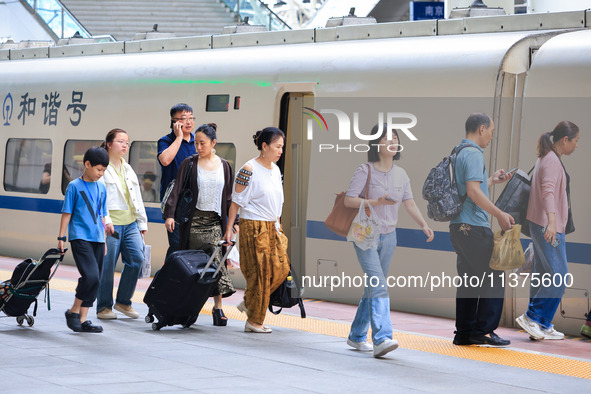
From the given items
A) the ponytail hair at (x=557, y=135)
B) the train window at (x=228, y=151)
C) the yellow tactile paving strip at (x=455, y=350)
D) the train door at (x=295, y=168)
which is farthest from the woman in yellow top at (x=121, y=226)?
the ponytail hair at (x=557, y=135)

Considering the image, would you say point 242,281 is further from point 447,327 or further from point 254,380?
point 254,380

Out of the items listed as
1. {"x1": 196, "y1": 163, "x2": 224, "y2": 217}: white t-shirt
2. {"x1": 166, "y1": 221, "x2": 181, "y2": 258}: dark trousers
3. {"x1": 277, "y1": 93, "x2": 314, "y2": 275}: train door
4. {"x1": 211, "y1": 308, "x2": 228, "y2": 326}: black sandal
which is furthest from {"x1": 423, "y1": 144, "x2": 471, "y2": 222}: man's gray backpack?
{"x1": 277, "y1": 93, "x2": 314, "y2": 275}: train door

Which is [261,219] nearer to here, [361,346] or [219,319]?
[219,319]

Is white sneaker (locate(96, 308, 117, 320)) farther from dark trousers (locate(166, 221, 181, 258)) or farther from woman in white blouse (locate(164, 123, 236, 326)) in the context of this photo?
woman in white blouse (locate(164, 123, 236, 326))

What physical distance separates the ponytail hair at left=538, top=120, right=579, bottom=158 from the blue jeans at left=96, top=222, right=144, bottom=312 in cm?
322

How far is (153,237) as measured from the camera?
36.3ft

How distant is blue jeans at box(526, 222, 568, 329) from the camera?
752cm

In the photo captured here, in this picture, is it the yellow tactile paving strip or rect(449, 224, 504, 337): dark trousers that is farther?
rect(449, 224, 504, 337): dark trousers

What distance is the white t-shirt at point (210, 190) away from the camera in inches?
311

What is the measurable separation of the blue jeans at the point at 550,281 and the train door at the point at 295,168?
279 cm

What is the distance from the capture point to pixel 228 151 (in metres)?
10.3

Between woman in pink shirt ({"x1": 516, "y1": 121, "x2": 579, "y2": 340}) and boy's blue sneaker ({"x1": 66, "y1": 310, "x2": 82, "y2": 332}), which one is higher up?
woman in pink shirt ({"x1": 516, "y1": 121, "x2": 579, "y2": 340})

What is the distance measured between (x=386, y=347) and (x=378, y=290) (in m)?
0.37

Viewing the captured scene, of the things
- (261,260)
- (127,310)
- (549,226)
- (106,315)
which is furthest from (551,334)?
(106,315)
